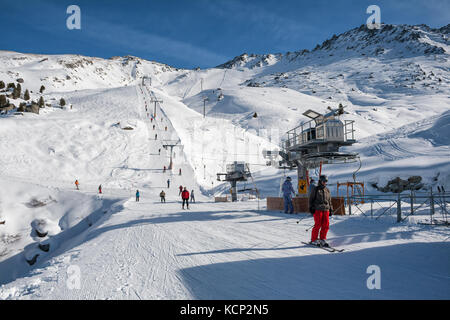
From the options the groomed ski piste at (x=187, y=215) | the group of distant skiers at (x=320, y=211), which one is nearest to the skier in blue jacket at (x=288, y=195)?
the groomed ski piste at (x=187, y=215)

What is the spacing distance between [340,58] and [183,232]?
191546mm

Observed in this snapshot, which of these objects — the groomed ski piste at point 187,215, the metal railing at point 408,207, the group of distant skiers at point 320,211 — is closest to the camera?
the groomed ski piste at point 187,215

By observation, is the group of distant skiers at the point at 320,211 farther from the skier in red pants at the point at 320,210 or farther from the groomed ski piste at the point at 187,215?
the groomed ski piste at the point at 187,215

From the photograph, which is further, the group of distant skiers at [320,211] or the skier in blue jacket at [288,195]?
the skier in blue jacket at [288,195]

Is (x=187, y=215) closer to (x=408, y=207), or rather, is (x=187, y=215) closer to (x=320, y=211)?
(x=320, y=211)

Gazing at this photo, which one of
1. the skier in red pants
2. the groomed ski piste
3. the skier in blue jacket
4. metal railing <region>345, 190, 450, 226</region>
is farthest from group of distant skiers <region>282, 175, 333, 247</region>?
the skier in blue jacket

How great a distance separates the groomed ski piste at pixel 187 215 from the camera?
4430mm

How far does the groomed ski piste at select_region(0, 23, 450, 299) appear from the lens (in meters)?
4.43

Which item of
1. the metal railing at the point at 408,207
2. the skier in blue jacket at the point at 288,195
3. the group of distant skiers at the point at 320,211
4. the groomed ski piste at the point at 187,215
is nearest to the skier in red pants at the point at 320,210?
the group of distant skiers at the point at 320,211

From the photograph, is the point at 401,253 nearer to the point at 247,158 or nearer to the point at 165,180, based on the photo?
the point at 165,180

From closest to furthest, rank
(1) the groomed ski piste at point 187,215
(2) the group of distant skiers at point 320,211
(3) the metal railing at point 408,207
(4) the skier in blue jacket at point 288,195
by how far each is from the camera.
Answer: (1) the groomed ski piste at point 187,215 → (2) the group of distant skiers at point 320,211 → (3) the metal railing at point 408,207 → (4) the skier in blue jacket at point 288,195

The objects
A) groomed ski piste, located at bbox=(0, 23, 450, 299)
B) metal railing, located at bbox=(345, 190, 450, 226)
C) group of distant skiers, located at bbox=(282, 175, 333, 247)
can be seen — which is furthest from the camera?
metal railing, located at bbox=(345, 190, 450, 226)

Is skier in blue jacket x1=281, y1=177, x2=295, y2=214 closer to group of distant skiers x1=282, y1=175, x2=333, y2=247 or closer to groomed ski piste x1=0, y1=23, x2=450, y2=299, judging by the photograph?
groomed ski piste x1=0, y1=23, x2=450, y2=299

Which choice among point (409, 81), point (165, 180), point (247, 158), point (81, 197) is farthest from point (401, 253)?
point (409, 81)
